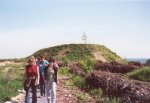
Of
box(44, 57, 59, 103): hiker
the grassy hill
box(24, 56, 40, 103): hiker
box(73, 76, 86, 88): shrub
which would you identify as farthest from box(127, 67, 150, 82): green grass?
the grassy hill

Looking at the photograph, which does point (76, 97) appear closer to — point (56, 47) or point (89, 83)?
point (89, 83)

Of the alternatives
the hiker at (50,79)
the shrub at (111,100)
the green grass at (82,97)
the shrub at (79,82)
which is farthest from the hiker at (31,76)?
the shrub at (79,82)

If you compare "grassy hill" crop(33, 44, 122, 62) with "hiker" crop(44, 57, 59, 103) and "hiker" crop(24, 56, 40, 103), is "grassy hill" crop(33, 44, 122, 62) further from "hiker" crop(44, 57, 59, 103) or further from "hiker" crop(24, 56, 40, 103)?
"hiker" crop(24, 56, 40, 103)

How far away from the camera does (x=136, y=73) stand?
27.3m

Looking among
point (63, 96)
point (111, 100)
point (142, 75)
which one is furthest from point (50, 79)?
point (142, 75)

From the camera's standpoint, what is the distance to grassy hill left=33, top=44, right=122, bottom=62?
54438 millimetres

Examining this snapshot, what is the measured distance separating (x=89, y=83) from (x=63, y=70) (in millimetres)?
8685

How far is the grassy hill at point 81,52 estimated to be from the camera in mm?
54438

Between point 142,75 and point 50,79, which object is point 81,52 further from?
point 50,79

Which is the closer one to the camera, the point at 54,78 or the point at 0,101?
the point at 54,78

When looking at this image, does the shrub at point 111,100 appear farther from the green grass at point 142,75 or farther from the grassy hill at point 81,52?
the grassy hill at point 81,52

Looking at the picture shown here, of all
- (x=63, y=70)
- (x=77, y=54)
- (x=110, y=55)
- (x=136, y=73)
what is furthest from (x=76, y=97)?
(x=110, y=55)

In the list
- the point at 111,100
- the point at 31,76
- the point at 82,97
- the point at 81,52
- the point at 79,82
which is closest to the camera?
the point at 31,76

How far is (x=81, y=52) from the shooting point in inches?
2194
